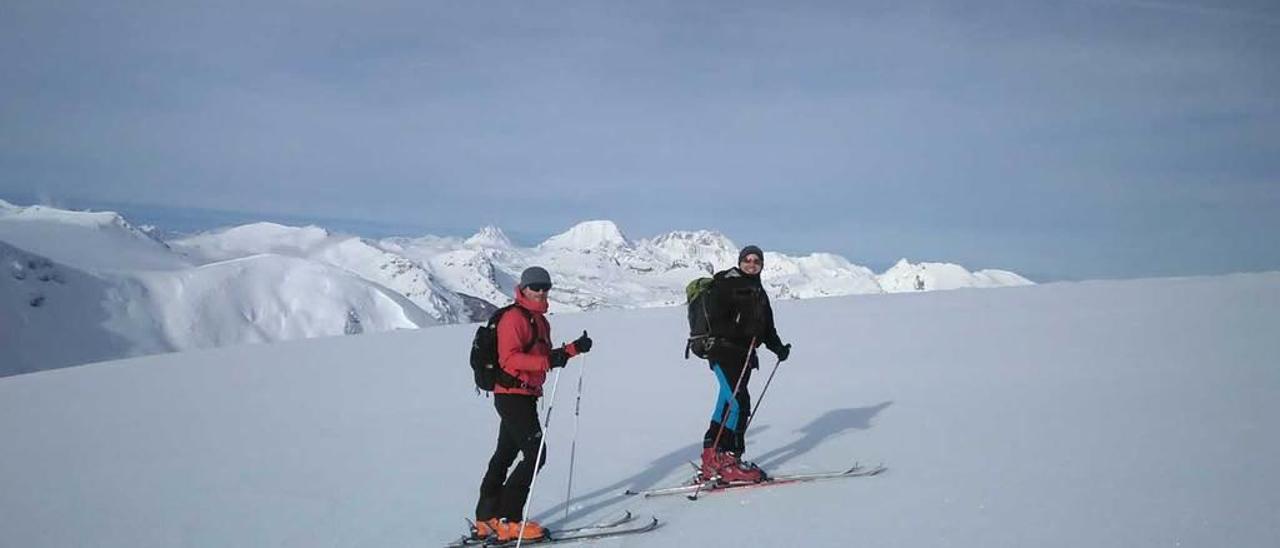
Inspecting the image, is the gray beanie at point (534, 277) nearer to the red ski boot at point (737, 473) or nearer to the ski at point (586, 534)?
the ski at point (586, 534)

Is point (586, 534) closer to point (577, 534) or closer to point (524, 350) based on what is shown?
point (577, 534)

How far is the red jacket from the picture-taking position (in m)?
6.21

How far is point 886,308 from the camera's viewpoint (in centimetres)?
2128

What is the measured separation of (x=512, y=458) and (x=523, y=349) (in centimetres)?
99

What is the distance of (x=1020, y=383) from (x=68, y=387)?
1606 centimetres

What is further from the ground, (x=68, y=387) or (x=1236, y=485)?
(x=1236, y=485)

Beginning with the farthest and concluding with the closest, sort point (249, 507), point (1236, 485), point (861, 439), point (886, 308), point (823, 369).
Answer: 1. point (886, 308)
2. point (823, 369)
3. point (861, 439)
4. point (249, 507)
5. point (1236, 485)

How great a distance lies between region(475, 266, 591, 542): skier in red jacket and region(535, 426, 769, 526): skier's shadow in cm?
72

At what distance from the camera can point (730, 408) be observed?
7738 millimetres

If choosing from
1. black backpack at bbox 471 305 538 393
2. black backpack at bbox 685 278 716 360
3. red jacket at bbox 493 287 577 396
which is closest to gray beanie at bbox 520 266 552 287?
red jacket at bbox 493 287 577 396

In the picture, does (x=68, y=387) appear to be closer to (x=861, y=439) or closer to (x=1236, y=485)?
(x=861, y=439)

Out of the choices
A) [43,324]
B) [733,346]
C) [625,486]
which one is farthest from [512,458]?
[43,324]

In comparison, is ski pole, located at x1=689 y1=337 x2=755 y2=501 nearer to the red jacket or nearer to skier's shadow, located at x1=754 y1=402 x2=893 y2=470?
skier's shadow, located at x1=754 y1=402 x2=893 y2=470

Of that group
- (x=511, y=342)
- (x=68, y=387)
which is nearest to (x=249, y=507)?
(x=511, y=342)
